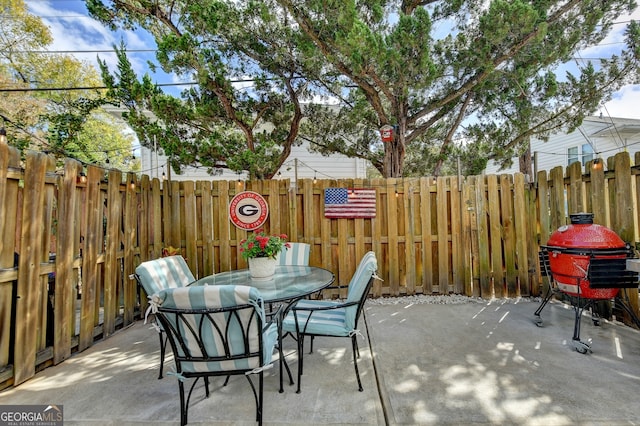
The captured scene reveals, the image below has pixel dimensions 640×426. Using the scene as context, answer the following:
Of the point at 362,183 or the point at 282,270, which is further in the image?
the point at 362,183

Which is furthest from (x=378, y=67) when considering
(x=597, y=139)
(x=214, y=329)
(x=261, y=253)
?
(x=597, y=139)

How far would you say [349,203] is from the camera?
438 cm

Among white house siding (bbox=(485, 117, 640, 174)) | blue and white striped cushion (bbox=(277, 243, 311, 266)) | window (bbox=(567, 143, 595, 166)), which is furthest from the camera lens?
window (bbox=(567, 143, 595, 166))

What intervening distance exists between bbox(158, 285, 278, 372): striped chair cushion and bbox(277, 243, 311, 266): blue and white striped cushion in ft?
6.19

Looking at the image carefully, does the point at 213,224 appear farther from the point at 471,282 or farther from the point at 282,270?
the point at 471,282

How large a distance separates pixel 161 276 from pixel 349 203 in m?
2.74

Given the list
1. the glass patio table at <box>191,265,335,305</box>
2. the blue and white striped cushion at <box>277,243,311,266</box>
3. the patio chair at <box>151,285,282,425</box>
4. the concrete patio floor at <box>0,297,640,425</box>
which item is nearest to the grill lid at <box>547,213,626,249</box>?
the concrete patio floor at <box>0,297,640,425</box>

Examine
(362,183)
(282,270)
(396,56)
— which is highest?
(396,56)

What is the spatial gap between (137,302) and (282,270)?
2278 mm

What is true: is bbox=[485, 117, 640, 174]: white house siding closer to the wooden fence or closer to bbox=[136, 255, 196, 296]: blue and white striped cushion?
the wooden fence

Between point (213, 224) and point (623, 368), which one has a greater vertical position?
point (213, 224)

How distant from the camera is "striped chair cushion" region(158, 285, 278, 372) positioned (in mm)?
1566

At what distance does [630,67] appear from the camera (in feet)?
16.9

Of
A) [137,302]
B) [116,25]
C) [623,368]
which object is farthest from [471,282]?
[116,25]
